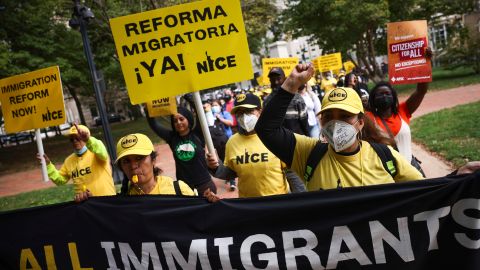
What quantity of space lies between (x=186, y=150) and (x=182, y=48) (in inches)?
65.0

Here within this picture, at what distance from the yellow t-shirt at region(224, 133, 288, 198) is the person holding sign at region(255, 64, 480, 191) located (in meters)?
1.14

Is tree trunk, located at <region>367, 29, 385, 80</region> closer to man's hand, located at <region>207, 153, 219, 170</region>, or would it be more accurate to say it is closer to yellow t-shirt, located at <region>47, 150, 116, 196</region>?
yellow t-shirt, located at <region>47, 150, 116, 196</region>

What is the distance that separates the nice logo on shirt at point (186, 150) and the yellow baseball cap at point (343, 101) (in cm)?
235

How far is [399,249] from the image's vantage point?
2.49 meters

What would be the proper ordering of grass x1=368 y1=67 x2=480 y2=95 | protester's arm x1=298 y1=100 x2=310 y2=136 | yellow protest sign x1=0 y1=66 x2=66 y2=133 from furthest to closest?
grass x1=368 y1=67 x2=480 y2=95, protester's arm x1=298 y1=100 x2=310 y2=136, yellow protest sign x1=0 y1=66 x2=66 y2=133

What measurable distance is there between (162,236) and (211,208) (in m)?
0.39

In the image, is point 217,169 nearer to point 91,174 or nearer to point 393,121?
point 91,174

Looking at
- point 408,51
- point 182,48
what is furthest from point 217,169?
point 408,51

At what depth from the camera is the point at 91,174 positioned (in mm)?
4754

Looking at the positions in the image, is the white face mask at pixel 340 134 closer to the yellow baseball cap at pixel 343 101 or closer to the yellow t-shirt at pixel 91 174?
the yellow baseball cap at pixel 343 101

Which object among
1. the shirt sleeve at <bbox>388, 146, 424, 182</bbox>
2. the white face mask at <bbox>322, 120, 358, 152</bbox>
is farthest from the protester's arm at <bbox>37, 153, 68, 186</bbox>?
the shirt sleeve at <bbox>388, 146, 424, 182</bbox>

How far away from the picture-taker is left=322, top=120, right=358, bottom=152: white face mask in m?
2.66

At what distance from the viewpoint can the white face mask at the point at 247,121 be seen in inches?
161

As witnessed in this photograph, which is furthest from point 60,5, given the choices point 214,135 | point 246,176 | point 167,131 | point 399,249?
point 399,249
